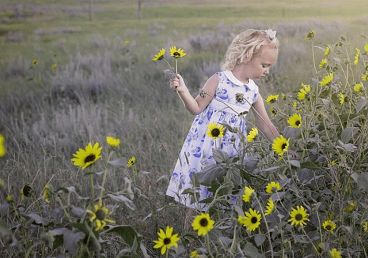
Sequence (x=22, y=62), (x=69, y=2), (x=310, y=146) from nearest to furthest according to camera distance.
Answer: (x=310, y=146)
(x=22, y=62)
(x=69, y=2)

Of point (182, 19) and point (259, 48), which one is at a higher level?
point (259, 48)

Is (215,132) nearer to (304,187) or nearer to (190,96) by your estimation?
(304,187)

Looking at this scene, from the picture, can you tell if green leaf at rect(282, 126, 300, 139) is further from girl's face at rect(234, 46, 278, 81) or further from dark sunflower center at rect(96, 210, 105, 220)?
dark sunflower center at rect(96, 210, 105, 220)

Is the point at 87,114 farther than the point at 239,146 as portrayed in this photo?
Yes

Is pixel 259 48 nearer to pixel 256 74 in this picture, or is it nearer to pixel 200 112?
pixel 256 74

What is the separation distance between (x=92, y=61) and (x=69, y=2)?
14.9 meters

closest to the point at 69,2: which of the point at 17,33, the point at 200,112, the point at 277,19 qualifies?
the point at 17,33

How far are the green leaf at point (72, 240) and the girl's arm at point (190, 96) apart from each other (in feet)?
3.45

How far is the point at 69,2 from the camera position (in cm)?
2236

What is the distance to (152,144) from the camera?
3.80m

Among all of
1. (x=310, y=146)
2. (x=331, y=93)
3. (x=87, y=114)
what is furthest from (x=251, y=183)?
(x=87, y=114)

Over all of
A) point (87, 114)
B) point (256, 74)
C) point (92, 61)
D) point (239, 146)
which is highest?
point (256, 74)

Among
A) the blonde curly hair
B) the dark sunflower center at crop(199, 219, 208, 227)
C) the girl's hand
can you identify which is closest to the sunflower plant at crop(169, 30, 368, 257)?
the dark sunflower center at crop(199, 219, 208, 227)

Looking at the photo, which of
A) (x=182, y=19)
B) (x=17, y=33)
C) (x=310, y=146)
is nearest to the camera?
(x=310, y=146)
